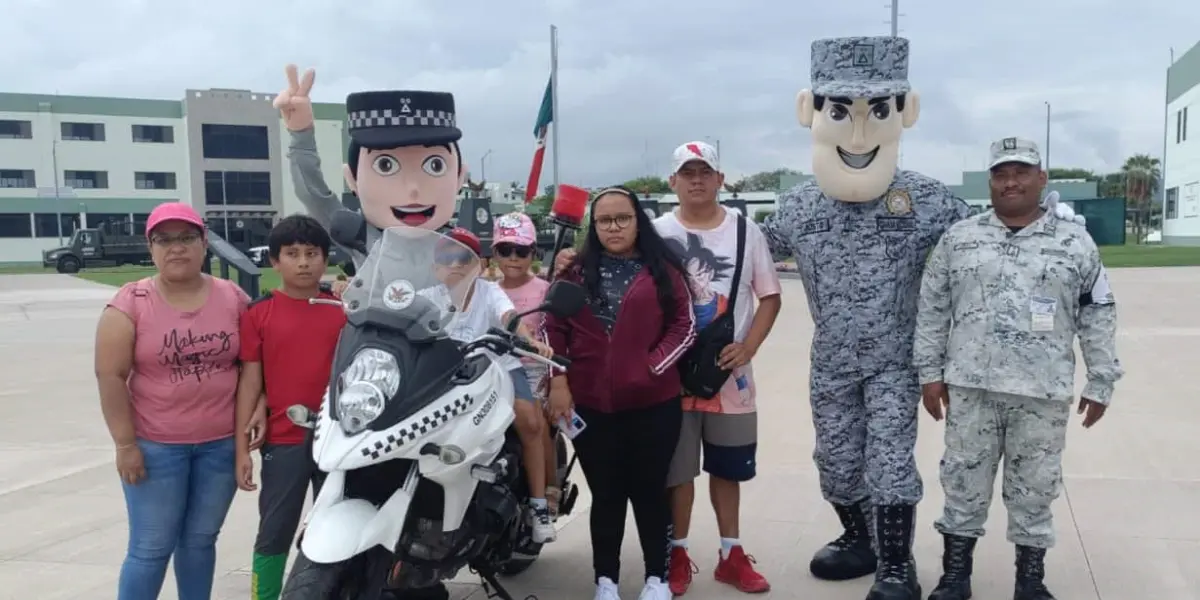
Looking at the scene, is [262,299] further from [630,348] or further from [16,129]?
[16,129]

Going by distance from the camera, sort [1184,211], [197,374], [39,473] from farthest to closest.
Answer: [1184,211], [39,473], [197,374]

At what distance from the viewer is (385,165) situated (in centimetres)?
379

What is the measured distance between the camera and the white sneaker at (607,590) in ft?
11.9

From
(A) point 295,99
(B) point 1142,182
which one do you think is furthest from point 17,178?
(B) point 1142,182

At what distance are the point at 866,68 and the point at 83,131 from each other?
53986 millimetres

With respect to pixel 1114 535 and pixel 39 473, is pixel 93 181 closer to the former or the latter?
pixel 39 473

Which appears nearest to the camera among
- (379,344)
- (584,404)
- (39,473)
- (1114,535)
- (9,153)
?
(379,344)

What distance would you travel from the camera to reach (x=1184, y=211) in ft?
141

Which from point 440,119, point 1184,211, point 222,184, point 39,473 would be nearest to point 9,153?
point 222,184

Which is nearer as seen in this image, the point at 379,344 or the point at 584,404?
the point at 379,344

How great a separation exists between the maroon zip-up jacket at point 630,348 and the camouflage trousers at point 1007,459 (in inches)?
41.9

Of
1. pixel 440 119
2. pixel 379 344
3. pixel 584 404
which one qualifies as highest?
pixel 440 119

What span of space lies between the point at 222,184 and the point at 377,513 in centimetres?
4993

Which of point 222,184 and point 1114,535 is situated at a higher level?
point 222,184
